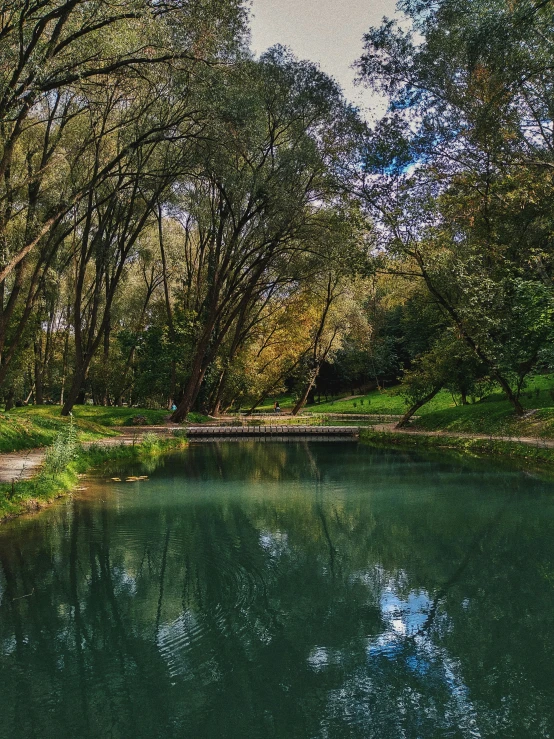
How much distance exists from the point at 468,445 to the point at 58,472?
1351 cm

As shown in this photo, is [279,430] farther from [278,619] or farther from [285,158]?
[278,619]

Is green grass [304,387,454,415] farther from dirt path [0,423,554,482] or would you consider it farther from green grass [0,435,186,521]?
green grass [0,435,186,521]

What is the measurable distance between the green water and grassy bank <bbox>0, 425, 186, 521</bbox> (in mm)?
483

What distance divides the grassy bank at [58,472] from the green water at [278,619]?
0.48m

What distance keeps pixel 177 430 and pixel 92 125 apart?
1214cm

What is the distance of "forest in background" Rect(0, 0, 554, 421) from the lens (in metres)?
11.9

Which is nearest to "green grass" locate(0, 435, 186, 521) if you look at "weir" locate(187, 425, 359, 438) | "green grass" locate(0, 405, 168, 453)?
"green grass" locate(0, 405, 168, 453)

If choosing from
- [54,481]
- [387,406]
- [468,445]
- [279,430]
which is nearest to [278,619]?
[54,481]

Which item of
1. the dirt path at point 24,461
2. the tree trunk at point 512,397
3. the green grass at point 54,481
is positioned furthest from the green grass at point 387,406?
the green grass at point 54,481

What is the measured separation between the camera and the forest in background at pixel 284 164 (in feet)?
39.0

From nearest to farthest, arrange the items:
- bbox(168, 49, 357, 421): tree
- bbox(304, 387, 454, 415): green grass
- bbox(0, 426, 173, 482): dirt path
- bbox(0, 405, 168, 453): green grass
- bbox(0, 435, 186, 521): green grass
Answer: bbox(0, 435, 186, 521): green grass, bbox(0, 426, 173, 482): dirt path, bbox(0, 405, 168, 453): green grass, bbox(168, 49, 357, 421): tree, bbox(304, 387, 454, 415): green grass

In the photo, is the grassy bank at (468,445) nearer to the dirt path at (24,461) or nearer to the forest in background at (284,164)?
the forest in background at (284,164)

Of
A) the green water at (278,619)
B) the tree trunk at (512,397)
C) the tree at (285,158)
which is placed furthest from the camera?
the tree trunk at (512,397)

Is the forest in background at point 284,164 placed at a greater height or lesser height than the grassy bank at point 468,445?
greater
